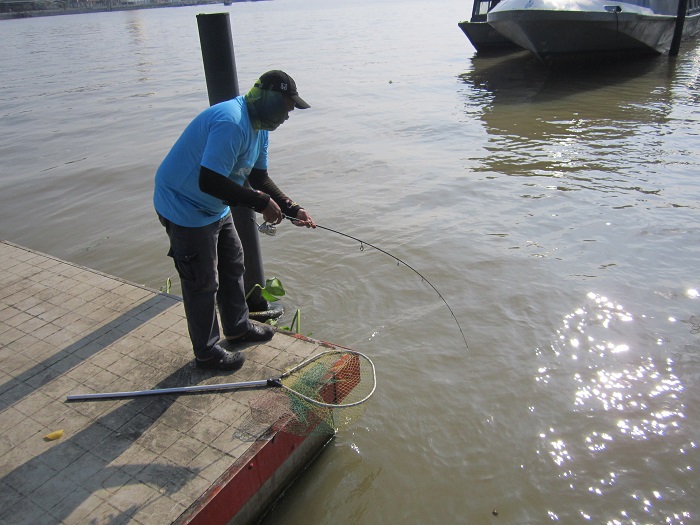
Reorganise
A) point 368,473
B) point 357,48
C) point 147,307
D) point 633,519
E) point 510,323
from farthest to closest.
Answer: point 357,48 → point 510,323 → point 147,307 → point 368,473 → point 633,519

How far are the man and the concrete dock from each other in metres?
0.40

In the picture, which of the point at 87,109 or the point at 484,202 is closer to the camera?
the point at 484,202

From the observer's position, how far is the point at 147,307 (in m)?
4.45

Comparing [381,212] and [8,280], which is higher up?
[8,280]

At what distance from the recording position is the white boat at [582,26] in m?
17.1

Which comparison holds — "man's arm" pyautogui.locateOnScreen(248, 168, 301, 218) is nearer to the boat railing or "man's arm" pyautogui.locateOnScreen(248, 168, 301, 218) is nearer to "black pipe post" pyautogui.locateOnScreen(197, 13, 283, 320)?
"black pipe post" pyautogui.locateOnScreen(197, 13, 283, 320)

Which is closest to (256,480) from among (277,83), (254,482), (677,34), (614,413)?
(254,482)

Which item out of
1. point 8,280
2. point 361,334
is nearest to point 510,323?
point 361,334

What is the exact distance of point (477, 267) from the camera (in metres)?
6.09

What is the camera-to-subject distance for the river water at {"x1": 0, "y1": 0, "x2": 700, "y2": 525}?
3.48 metres

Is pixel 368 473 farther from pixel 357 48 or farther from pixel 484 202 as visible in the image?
pixel 357 48

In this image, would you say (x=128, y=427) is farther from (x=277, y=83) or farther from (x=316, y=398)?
(x=277, y=83)

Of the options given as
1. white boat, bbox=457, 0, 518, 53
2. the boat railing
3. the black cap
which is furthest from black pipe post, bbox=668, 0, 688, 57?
the black cap

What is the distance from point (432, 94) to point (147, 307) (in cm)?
1380
